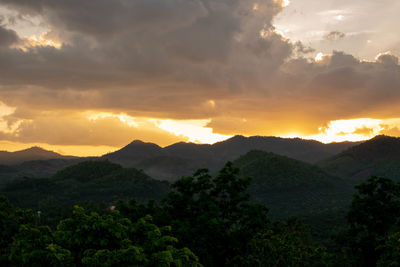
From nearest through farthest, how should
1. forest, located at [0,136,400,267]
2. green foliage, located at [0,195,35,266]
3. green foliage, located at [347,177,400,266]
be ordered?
forest, located at [0,136,400,267] < green foliage, located at [0,195,35,266] < green foliage, located at [347,177,400,266]

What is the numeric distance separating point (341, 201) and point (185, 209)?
14934 centimetres

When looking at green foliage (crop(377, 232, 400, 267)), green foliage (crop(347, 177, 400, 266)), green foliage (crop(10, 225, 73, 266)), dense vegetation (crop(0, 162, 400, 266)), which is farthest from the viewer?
green foliage (crop(347, 177, 400, 266))

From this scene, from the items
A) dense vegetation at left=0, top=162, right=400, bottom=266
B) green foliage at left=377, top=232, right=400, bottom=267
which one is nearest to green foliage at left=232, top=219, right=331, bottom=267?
dense vegetation at left=0, top=162, right=400, bottom=266

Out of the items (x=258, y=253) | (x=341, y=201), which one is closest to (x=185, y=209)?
(x=258, y=253)

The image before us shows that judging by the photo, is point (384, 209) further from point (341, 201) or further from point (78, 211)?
point (341, 201)

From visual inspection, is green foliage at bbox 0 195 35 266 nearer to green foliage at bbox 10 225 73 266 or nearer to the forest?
the forest

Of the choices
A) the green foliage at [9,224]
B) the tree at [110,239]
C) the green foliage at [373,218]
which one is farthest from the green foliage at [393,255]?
the green foliage at [9,224]

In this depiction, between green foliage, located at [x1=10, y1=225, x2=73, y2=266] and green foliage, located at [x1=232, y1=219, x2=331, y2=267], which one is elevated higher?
green foliage, located at [x1=10, y1=225, x2=73, y2=266]

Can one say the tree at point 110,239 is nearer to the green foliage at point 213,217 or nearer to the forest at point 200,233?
the forest at point 200,233

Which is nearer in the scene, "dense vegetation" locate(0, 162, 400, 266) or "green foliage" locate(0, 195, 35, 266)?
"dense vegetation" locate(0, 162, 400, 266)

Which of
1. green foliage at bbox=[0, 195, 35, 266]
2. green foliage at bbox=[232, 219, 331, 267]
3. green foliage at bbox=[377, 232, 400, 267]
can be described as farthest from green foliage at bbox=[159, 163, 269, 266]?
green foliage at bbox=[377, 232, 400, 267]

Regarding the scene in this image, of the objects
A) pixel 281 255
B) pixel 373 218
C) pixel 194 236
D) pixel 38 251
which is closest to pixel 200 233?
pixel 194 236

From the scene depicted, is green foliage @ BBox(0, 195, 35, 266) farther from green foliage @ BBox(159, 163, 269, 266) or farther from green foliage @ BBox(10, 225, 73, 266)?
green foliage @ BBox(159, 163, 269, 266)

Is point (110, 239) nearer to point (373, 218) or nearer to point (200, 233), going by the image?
point (200, 233)
